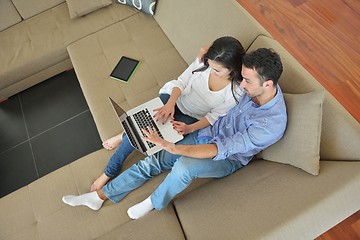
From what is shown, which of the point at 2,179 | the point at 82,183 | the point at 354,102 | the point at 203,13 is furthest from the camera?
the point at 2,179

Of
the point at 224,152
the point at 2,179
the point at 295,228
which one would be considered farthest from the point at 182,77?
the point at 2,179

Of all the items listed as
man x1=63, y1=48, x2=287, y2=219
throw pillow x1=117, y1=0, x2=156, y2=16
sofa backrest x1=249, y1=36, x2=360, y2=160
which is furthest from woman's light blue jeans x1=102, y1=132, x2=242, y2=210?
throw pillow x1=117, y1=0, x2=156, y2=16

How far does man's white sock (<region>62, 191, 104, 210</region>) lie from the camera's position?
1.65 m

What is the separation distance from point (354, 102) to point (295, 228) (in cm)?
129

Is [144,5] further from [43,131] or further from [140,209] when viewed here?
[140,209]

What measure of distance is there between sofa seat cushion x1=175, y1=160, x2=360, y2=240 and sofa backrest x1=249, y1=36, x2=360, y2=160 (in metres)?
0.05

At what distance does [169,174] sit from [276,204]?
0.52 meters

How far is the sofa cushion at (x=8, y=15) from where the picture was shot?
258 centimetres

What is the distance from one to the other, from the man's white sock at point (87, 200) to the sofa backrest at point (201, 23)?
105 cm

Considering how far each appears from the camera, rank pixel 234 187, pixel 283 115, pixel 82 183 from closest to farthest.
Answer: pixel 283 115 < pixel 234 187 < pixel 82 183

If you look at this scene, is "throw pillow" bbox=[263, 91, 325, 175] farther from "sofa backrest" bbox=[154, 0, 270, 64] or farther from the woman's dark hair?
"sofa backrest" bbox=[154, 0, 270, 64]

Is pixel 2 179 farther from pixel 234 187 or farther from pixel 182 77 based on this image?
pixel 234 187

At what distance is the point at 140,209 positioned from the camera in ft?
5.16

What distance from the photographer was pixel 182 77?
1.80 m
